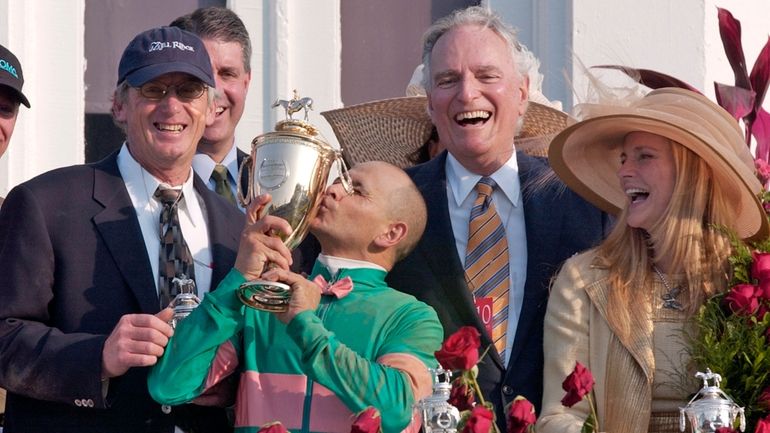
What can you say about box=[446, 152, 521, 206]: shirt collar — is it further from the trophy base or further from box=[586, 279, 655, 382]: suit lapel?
the trophy base

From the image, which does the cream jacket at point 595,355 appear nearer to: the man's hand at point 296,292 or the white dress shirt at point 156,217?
the man's hand at point 296,292

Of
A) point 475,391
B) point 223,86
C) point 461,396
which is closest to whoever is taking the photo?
point 461,396

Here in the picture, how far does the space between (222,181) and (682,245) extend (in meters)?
1.80

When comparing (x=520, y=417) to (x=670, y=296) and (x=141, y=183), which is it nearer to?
(x=670, y=296)

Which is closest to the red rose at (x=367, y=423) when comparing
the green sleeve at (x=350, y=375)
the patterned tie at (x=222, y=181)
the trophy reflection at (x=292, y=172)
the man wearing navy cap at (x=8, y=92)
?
the green sleeve at (x=350, y=375)

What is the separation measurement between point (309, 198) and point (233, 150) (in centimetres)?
168

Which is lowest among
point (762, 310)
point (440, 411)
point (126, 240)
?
point (440, 411)

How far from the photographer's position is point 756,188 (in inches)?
199

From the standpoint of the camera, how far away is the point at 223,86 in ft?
20.6

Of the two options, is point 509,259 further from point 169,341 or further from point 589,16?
point 589,16

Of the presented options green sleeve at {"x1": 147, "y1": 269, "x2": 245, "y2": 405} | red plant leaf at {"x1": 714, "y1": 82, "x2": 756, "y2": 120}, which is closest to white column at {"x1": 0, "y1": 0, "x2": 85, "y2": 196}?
green sleeve at {"x1": 147, "y1": 269, "x2": 245, "y2": 405}

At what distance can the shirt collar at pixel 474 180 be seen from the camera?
5539 mm

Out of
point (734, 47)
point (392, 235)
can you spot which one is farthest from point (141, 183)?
point (734, 47)

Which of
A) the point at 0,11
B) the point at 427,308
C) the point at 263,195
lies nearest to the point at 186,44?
the point at 263,195
